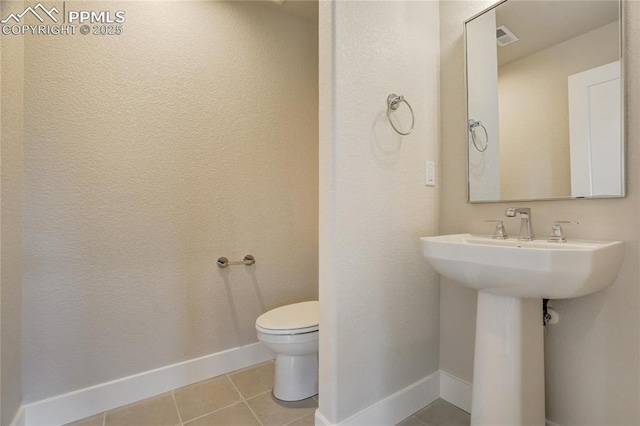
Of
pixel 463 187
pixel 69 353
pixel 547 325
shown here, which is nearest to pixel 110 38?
pixel 69 353

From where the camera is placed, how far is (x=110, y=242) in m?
1.50

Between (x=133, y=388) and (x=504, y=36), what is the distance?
2574mm

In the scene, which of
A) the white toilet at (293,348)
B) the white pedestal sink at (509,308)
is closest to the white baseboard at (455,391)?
the white pedestal sink at (509,308)

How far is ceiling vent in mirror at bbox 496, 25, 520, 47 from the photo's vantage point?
52.5 inches

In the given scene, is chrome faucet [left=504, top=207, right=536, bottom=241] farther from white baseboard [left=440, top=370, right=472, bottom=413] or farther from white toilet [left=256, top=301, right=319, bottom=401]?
white toilet [left=256, top=301, right=319, bottom=401]

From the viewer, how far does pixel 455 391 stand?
149cm

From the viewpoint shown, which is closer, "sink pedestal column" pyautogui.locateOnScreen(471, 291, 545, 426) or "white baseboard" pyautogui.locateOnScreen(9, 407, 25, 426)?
"sink pedestal column" pyautogui.locateOnScreen(471, 291, 545, 426)

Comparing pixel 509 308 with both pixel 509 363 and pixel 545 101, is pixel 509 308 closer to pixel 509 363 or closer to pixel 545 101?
pixel 509 363

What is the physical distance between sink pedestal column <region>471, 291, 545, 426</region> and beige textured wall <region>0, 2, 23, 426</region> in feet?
6.04

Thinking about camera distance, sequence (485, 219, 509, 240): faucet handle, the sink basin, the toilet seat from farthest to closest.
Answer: the toilet seat → (485, 219, 509, 240): faucet handle → the sink basin

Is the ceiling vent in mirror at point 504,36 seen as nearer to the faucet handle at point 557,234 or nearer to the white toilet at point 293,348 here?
the faucet handle at point 557,234

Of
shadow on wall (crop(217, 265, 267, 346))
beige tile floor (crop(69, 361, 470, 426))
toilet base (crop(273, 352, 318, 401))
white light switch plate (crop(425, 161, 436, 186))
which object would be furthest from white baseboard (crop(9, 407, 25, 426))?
white light switch plate (crop(425, 161, 436, 186))

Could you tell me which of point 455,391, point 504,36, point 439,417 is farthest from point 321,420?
point 504,36

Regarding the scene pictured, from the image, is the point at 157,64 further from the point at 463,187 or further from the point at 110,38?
the point at 463,187
